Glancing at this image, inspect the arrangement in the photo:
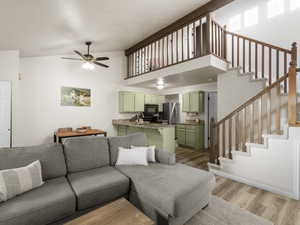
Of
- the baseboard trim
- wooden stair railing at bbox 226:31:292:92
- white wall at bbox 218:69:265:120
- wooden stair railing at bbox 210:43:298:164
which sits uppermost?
wooden stair railing at bbox 226:31:292:92

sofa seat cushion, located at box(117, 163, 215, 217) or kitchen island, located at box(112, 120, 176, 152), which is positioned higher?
kitchen island, located at box(112, 120, 176, 152)

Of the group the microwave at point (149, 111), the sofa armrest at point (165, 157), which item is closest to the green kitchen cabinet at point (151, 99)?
the microwave at point (149, 111)

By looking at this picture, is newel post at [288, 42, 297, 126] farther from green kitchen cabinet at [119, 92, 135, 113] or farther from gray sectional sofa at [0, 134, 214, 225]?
green kitchen cabinet at [119, 92, 135, 113]

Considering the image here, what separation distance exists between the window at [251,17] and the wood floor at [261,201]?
461 cm

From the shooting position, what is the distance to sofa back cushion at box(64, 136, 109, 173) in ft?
7.22

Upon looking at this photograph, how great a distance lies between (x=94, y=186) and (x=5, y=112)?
306 centimetres

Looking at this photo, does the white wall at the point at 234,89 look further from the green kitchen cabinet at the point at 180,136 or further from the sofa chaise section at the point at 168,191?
the sofa chaise section at the point at 168,191

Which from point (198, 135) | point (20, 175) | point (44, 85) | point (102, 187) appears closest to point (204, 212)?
point (102, 187)

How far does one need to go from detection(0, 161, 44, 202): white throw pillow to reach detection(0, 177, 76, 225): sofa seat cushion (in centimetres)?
5

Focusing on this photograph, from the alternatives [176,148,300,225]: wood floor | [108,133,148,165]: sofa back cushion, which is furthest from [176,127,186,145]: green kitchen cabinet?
[108,133,148,165]: sofa back cushion

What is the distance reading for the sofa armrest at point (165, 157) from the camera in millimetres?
Answer: 2449

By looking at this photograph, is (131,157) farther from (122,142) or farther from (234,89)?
(234,89)

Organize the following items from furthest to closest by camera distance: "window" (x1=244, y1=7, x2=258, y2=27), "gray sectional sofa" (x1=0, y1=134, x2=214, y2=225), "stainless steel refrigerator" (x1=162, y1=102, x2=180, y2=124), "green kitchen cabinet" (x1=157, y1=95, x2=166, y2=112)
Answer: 1. "green kitchen cabinet" (x1=157, y1=95, x2=166, y2=112)
2. "stainless steel refrigerator" (x1=162, y1=102, x2=180, y2=124)
3. "window" (x1=244, y1=7, x2=258, y2=27)
4. "gray sectional sofa" (x1=0, y1=134, x2=214, y2=225)

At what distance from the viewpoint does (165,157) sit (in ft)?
8.21
